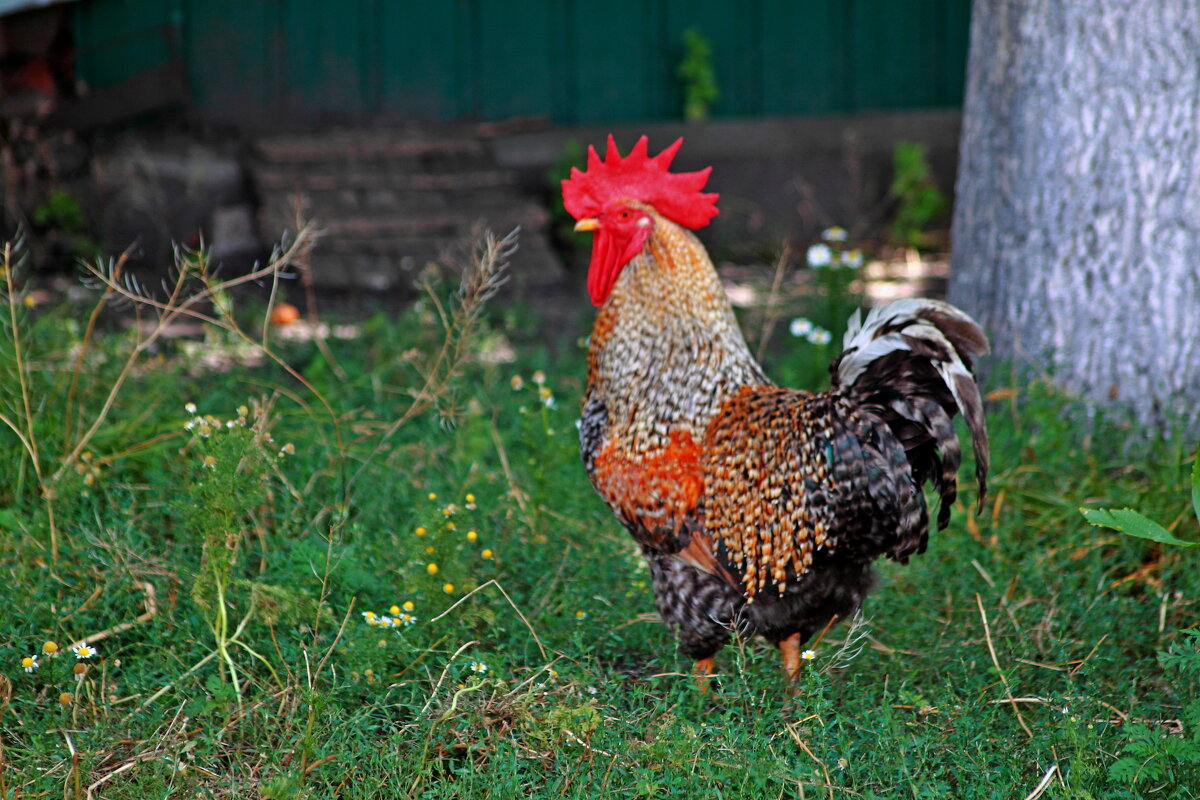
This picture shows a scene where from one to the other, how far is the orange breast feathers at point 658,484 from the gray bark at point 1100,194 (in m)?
1.98

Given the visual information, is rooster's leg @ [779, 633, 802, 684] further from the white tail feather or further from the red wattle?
the red wattle

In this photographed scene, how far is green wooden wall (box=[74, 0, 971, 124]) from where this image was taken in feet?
26.1

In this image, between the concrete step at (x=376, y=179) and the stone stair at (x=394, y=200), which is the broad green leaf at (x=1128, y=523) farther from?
the concrete step at (x=376, y=179)

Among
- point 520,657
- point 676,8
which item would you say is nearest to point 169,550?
point 520,657

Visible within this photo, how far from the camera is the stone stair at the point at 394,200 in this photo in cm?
700

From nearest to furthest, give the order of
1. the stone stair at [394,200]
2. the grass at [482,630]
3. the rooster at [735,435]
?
1. the grass at [482,630]
2. the rooster at [735,435]
3. the stone stair at [394,200]

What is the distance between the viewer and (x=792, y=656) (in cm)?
321

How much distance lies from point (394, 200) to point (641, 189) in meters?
4.60

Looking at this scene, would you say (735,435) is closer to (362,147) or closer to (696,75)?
(362,147)

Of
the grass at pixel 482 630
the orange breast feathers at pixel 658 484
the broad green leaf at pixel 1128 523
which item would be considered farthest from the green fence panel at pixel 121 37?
the broad green leaf at pixel 1128 523

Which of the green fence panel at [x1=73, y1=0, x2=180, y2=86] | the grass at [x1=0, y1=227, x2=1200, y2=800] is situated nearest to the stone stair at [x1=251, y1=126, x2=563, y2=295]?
the green fence panel at [x1=73, y1=0, x2=180, y2=86]

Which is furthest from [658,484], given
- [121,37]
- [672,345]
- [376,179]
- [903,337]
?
[121,37]

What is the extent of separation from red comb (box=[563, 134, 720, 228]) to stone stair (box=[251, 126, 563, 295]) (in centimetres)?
353

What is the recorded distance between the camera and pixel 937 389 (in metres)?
2.93
